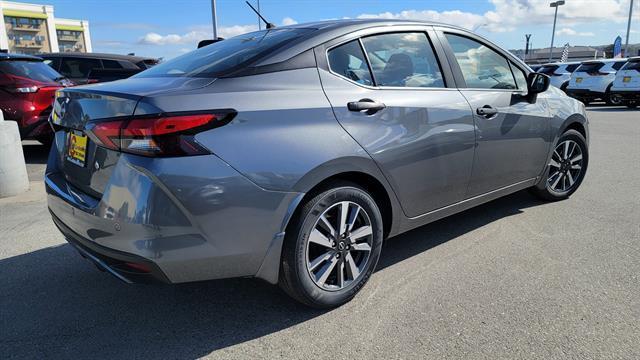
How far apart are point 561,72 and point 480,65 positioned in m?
20.3

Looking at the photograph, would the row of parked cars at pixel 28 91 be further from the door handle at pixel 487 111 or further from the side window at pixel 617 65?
the side window at pixel 617 65

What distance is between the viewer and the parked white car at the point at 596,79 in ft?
58.9

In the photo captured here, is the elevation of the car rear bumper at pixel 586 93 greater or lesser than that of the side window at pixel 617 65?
lesser

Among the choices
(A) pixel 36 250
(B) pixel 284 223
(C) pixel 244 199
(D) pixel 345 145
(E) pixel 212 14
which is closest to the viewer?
(C) pixel 244 199

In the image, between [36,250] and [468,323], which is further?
[36,250]

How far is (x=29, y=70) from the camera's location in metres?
7.30

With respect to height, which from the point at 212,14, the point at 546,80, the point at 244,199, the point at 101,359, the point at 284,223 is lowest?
the point at 101,359

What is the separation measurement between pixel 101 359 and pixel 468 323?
6.28 feet

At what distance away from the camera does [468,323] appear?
2652 mm

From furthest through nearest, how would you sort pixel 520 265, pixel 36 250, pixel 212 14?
pixel 212 14 < pixel 36 250 < pixel 520 265

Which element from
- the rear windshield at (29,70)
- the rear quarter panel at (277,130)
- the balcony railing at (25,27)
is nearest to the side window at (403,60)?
the rear quarter panel at (277,130)

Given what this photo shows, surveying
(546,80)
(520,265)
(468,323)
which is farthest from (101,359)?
(546,80)

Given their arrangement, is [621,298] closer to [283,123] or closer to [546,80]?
[546,80]

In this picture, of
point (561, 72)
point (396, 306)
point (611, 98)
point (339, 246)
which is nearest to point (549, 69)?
point (561, 72)
